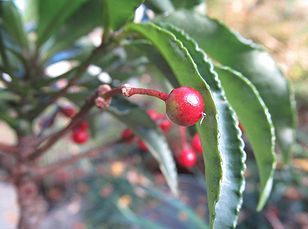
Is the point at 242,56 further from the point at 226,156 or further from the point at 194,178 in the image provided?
the point at 194,178

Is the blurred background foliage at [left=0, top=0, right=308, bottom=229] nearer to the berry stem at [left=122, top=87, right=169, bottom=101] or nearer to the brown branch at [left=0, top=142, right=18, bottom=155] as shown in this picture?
the brown branch at [left=0, top=142, right=18, bottom=155]

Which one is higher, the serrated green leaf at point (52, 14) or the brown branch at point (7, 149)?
the serrated green leaf at point (52, 14)

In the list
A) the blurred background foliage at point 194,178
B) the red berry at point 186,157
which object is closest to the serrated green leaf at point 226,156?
the red berry at point 186,157

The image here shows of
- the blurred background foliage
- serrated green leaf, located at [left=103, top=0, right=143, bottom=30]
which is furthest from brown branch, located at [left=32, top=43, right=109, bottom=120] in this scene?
the blurred background foliage

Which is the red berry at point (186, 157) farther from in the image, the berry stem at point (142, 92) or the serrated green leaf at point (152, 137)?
the berry stem at point (142, 92)

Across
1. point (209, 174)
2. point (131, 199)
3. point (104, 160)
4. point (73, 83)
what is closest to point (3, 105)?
point (73, 83)

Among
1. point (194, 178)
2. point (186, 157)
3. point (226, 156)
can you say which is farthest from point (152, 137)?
point (194, 178)
